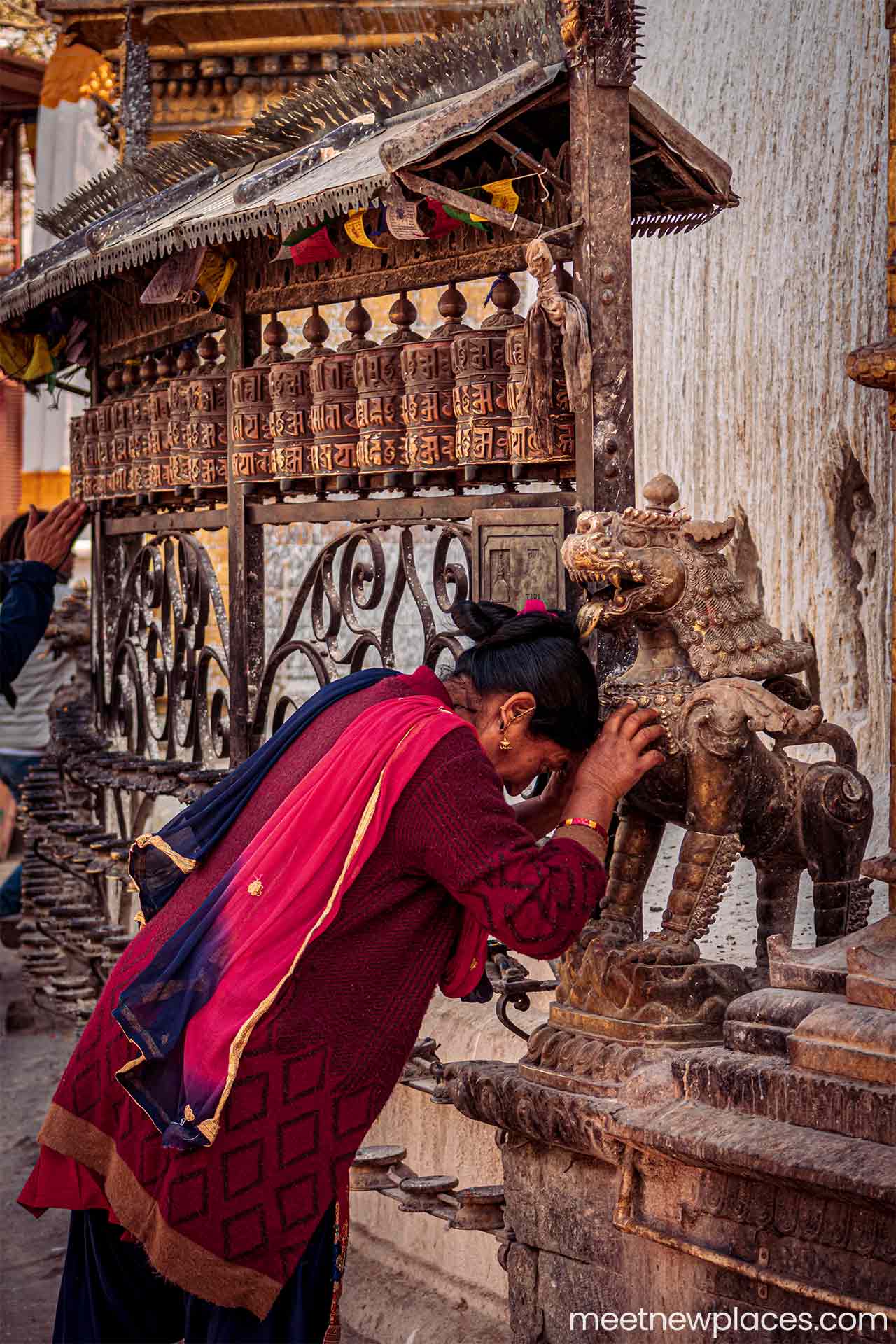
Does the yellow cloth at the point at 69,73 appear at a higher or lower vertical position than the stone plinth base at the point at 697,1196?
higher

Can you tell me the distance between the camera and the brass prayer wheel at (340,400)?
4.01 metres

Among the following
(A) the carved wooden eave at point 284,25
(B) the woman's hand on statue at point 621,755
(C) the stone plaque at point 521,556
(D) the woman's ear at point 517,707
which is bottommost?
(B) the woman's hand on statue at point 621,755

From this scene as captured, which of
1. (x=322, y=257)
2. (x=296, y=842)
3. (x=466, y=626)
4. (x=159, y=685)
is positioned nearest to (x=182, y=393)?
(x=322, y=257)

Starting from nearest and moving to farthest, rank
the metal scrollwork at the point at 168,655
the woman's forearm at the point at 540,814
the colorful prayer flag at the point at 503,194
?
1. the woman's forearm at the point at 540,814
2. the colorful prayer flag at the point at 503,194
3. the metal scrollwork at the point at 168,655

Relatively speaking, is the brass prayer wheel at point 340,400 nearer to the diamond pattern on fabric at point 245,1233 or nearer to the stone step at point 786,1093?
the stone step at point 786,1093

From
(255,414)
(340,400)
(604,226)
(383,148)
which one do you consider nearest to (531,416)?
(604,226)

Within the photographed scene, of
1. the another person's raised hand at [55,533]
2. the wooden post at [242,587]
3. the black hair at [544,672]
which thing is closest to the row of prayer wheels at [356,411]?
the wooden post at [242,587]

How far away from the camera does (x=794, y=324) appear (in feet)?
16.3

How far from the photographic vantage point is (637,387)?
6.10m

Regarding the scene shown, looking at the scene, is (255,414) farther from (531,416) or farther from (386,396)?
(531,416)

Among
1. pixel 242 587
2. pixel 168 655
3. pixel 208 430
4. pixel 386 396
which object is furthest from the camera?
pixel 168 655

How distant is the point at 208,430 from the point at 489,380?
148 centimetres

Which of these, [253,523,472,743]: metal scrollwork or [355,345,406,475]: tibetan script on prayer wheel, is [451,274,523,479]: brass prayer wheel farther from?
[355,345,406,475]: tibetan script on prayer wheel

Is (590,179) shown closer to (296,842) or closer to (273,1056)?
(296,842)
